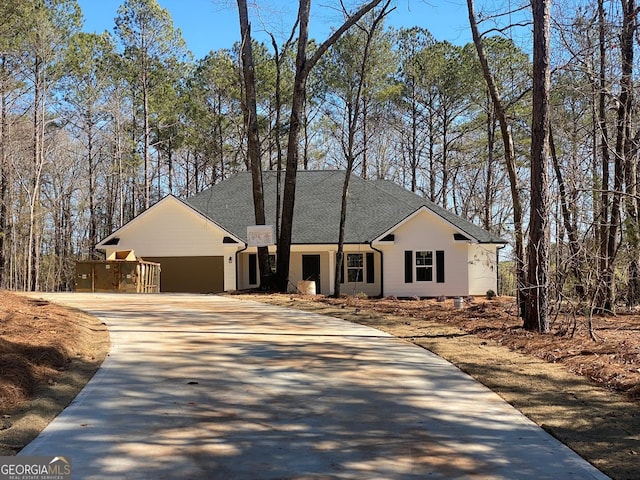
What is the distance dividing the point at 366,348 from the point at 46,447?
5.67 m

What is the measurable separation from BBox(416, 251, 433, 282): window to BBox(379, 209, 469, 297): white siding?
0.43 ft

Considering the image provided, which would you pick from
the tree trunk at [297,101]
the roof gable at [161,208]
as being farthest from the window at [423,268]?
the roof gable at [161,208]

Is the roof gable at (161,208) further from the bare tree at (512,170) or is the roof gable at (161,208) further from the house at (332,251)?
the bare tree at (512,170)

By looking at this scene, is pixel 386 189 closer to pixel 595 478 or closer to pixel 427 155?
pixel 427 155

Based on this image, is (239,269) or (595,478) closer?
(595,478)

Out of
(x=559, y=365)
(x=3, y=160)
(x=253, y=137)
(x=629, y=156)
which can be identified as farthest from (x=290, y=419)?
(x=3, y=160)

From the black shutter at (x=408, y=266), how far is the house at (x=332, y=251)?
0.04 m

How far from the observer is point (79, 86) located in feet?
111

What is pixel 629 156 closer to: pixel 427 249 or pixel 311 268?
pixel 427 249

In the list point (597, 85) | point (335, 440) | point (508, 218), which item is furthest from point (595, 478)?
point (508, 218)

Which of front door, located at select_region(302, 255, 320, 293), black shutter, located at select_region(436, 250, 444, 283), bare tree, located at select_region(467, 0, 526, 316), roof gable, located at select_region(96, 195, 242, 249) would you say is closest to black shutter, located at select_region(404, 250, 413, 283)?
black shutter, located at select_region(436, 250, 444, 283)

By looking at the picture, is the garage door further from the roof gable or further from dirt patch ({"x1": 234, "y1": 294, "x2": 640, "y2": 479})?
dirt patch ({"x1": 234, "y1": 294, "x2": 640, "y2": 479})

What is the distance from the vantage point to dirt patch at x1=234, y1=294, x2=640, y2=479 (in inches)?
221

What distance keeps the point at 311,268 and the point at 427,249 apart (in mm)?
5044
